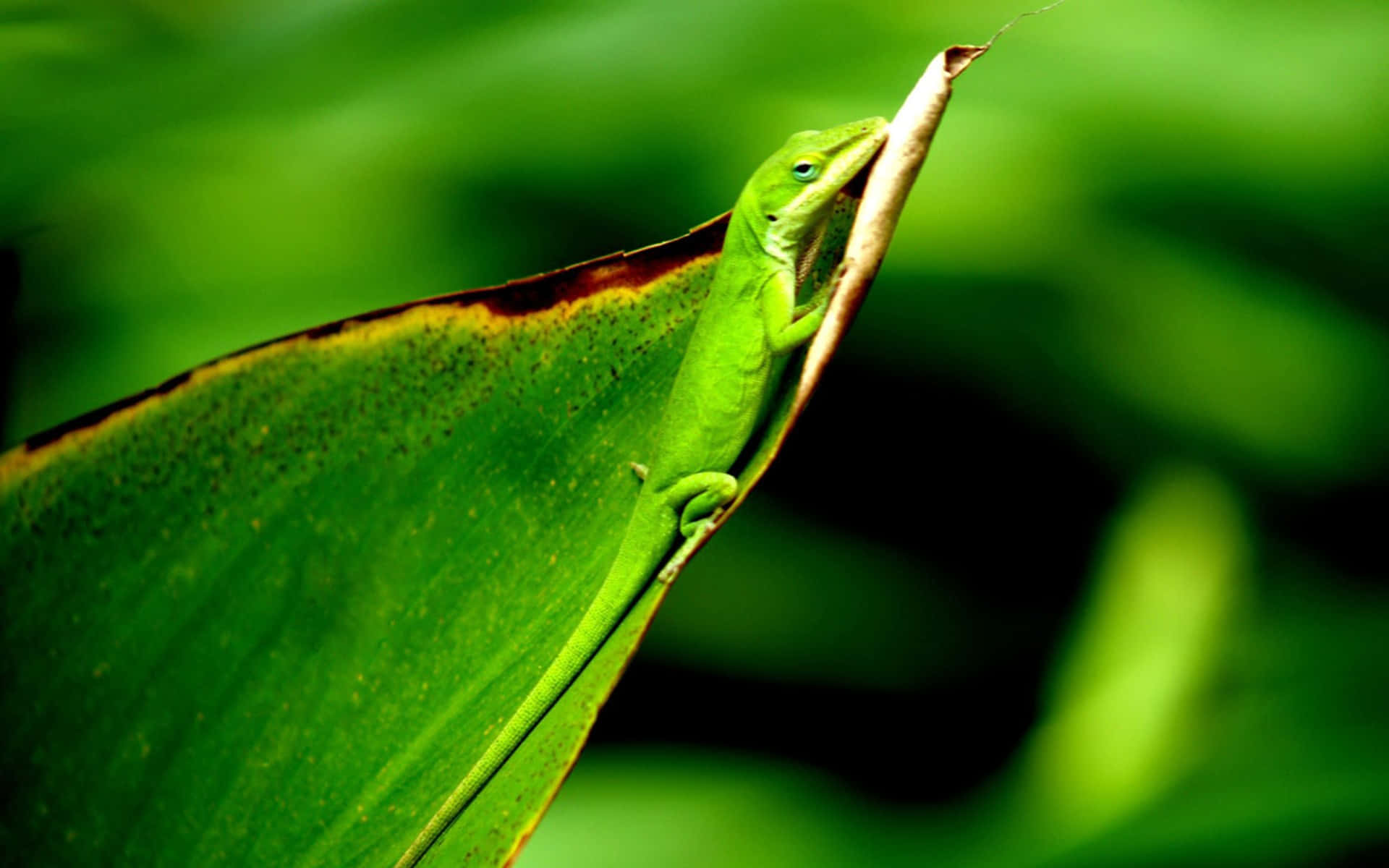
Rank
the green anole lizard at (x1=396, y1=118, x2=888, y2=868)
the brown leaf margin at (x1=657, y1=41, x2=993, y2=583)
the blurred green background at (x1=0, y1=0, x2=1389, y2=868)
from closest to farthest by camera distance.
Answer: the brown leaf margin at (x1=657, y1=41, x2=993, y2=583), the green anole lizard at (x1=396, y1=118, x2=888, y2=868), the blurred green background at (x1=0, y1=0, x2=1389, y2=868)

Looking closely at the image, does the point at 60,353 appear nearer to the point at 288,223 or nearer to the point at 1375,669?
the point at 288,223

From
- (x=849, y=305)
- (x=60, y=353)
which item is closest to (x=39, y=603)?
(x=849, y=305)

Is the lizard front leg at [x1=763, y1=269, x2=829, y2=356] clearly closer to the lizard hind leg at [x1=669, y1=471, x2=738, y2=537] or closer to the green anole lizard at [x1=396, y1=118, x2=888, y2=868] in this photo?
the green anole lizard at [x1=396, y1=118, x2=888, y2=868]

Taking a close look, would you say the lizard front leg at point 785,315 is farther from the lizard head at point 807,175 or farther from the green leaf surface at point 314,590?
the green leaf surface at point 314,590

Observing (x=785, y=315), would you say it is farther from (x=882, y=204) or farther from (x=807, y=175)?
(x=882, y=204)

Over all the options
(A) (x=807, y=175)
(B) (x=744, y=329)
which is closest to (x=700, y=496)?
(B) (x=744, y=329)

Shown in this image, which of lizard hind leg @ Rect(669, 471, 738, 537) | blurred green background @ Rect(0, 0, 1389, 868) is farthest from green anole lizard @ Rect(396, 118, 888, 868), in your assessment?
blurred green background @ Rect(0, 0, 1389, 868)
